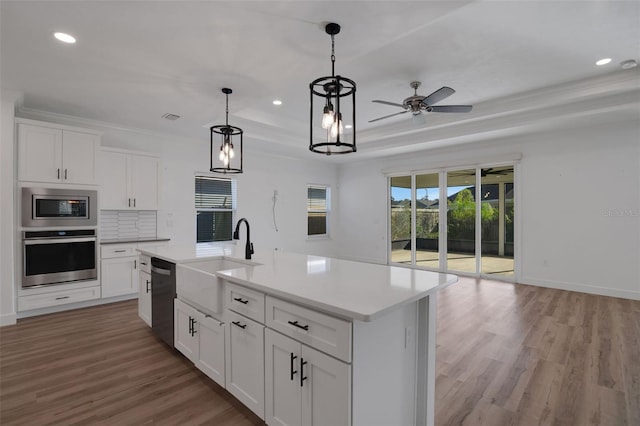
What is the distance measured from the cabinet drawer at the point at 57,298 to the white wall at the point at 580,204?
265 inches

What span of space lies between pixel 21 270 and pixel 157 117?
8.25 feet

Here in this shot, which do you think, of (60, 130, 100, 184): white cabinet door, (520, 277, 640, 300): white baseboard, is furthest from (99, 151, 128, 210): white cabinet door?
(520, 277, 640, 300): white baseboard

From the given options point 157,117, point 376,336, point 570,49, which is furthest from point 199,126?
point 570,49

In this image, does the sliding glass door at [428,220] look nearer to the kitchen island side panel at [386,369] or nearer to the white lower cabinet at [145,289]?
the kitchen island side panel at [386,369]

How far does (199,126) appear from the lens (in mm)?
4793

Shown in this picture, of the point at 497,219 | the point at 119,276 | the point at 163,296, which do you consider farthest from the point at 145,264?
the point at 497,219

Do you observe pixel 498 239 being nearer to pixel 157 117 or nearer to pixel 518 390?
pixel 518 390

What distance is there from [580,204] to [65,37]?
682 cm

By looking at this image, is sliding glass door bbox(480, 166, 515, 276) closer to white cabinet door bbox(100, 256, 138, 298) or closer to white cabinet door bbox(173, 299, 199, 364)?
white cabinet door bbox(173, 299, 199, 364)

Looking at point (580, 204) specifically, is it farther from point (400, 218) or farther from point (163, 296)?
point (163, 296)

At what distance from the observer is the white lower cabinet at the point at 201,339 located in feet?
6.86

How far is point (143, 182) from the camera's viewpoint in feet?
15.4

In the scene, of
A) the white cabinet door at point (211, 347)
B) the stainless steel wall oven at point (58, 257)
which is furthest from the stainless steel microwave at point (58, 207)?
the white cabinet door at point (211, 347)

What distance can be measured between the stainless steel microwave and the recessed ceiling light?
222cm
